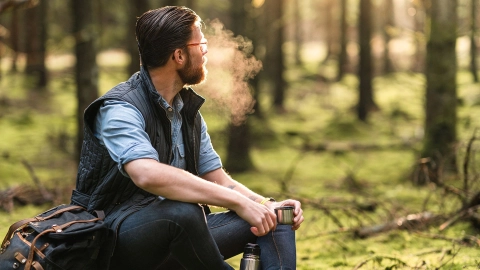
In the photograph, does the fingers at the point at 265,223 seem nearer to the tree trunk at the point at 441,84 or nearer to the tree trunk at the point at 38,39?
the tree trunk at the point at 441,84

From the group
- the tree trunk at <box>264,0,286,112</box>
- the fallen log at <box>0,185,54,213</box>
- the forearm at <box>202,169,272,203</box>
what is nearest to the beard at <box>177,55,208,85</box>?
the forearm at <box>202,169,272,203</box>

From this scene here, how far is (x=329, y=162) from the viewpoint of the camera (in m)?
12.7

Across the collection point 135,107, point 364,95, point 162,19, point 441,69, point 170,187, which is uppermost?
point 162,19

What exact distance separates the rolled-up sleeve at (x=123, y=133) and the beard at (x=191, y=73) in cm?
36

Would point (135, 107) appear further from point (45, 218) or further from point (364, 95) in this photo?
point (364, 95)

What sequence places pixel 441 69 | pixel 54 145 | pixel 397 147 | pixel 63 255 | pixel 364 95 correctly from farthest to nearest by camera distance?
pixel 364 95 < pixel 397 147 < pixel 54 145 < pixel 441 69 < pixel 63 255

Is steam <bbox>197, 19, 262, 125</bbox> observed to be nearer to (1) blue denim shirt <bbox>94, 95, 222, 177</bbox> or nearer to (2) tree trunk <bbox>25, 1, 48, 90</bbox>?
(1) blue denim shirt <bbox>94, 95, 222, 177</bbox>

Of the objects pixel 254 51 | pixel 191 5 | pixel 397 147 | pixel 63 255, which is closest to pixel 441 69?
pixel 254 51

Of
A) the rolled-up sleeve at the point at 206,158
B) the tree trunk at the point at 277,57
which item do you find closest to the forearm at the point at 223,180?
the rolled-up sleeve at the point at 206,158

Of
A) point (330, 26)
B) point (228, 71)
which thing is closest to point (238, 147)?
point (228, 71)

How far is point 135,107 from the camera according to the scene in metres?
3.24

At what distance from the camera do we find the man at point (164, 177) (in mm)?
3082

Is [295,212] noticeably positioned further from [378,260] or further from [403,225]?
[403,225]

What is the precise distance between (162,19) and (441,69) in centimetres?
686
